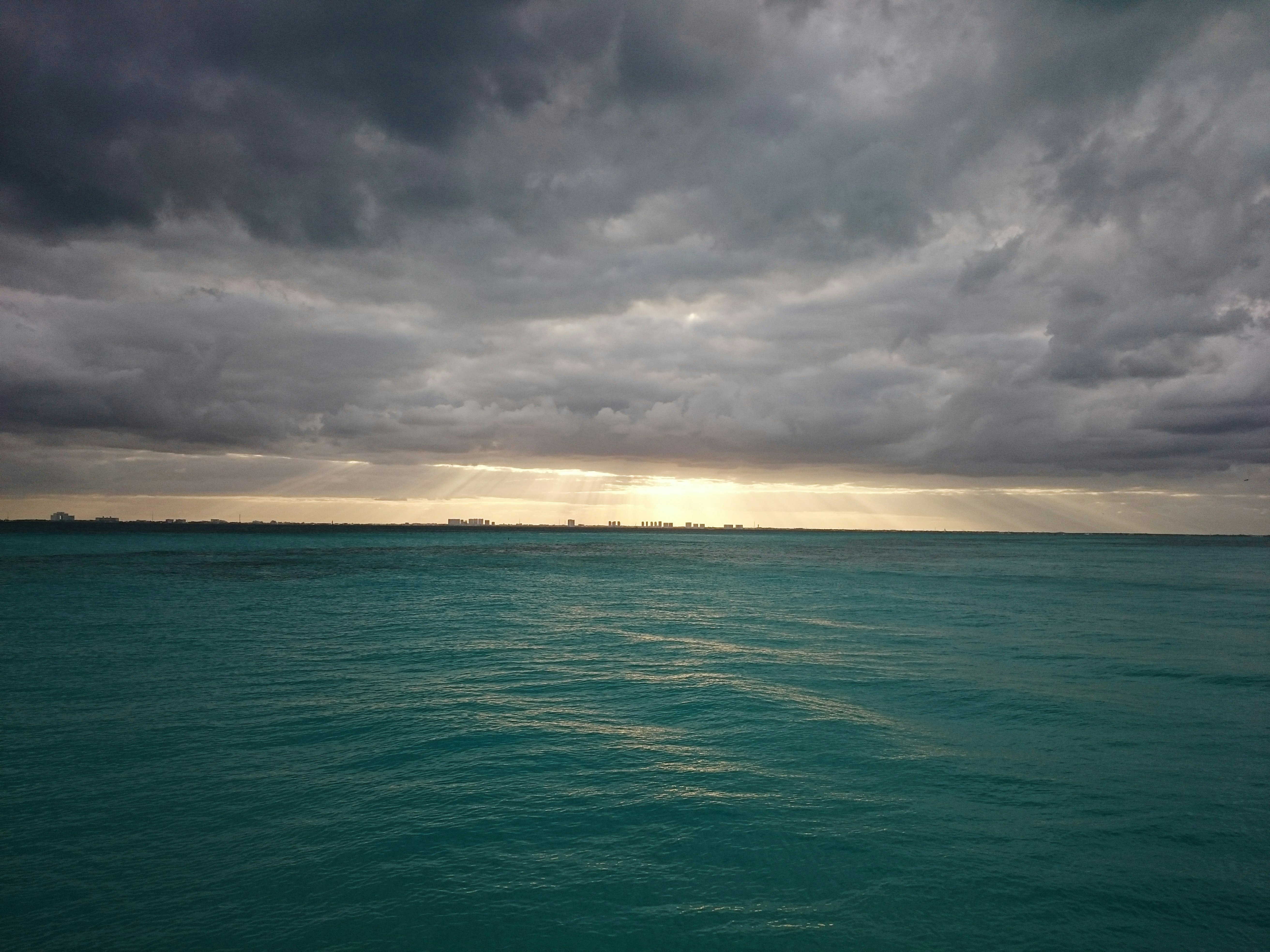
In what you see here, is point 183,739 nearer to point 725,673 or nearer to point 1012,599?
point 725,673

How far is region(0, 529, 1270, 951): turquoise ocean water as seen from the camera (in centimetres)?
1156

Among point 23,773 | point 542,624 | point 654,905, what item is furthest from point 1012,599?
point 23,773

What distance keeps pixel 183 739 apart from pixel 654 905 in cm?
1685

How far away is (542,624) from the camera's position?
4788 cm

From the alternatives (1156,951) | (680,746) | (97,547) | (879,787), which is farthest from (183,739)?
(97,547)

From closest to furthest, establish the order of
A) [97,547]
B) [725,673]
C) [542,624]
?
[725,673]
[542,624]
[97,547]

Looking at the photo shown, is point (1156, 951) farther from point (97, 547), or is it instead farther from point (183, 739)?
point (97, 547)

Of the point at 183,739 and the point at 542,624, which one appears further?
the point at 542,624

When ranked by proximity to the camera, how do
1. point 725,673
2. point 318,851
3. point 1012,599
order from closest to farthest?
point 318,851 < point 725,673 < point 1012,599

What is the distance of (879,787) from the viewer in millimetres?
17188

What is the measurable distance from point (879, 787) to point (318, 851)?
12.9 metres

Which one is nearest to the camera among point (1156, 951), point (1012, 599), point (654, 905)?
point (1156, 951)

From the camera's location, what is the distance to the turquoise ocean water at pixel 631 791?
11.6m

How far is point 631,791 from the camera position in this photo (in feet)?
55.1
